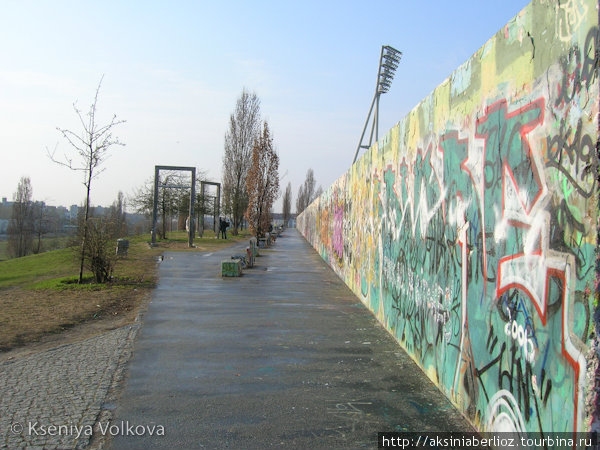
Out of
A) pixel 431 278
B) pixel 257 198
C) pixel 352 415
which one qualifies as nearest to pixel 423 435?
pixel 352 415

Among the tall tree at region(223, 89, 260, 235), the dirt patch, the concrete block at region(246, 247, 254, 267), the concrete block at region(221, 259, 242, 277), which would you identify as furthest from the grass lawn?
the tall tree at region(223, 89, 260, 235)

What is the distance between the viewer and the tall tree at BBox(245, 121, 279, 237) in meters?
27.2

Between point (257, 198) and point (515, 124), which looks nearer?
point (515, 124)

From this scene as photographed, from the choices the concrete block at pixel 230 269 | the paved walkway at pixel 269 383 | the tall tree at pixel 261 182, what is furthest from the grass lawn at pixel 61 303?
the tall tree at pixel 261 182

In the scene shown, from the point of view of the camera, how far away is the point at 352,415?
3592 mm

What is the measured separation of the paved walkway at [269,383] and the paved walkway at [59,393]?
20 centimetres

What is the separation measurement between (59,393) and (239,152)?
122ft

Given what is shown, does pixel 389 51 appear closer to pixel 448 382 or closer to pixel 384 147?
pixel 384 147

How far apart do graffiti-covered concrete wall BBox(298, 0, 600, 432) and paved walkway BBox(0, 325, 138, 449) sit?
2.66m

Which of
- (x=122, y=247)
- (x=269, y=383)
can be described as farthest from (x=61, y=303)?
(x=122, y=247)

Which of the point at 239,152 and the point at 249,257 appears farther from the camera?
the point at 239,152

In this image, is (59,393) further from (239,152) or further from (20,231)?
(20,231)

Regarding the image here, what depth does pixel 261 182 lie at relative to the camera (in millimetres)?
27781

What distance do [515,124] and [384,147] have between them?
13.4ft
